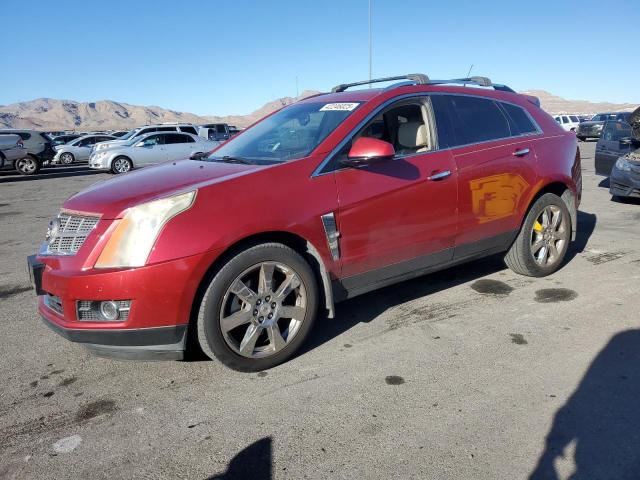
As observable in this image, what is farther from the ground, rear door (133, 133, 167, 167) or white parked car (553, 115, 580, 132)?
white parked car (553, 115, 580, 132)

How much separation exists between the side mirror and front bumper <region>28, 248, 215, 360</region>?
1.16m

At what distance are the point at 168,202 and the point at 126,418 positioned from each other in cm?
121

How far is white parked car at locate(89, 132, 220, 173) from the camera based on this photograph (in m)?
18.6

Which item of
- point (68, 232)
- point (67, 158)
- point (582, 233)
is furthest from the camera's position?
point (67, 158)

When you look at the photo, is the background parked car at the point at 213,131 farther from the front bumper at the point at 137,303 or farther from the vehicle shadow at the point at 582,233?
the front bumper at the point at 137,303

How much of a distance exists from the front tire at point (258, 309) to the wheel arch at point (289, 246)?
4 centimetres

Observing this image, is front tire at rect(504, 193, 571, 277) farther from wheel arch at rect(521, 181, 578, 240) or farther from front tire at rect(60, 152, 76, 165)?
front tire at rect(60, 152, 76, 165)

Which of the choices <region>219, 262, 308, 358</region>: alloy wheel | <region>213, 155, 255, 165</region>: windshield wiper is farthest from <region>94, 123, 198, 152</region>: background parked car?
<region>219, 262, 308, 358</region>: alloy wheel

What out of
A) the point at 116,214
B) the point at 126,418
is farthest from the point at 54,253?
the point at 126,418

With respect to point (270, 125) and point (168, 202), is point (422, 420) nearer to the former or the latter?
point (168, 202)

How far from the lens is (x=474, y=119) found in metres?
4.27

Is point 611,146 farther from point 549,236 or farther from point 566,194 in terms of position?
point 549,236

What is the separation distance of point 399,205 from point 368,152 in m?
0.51

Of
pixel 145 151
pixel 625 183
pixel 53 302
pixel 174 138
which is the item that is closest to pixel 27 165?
pixel 145 151
